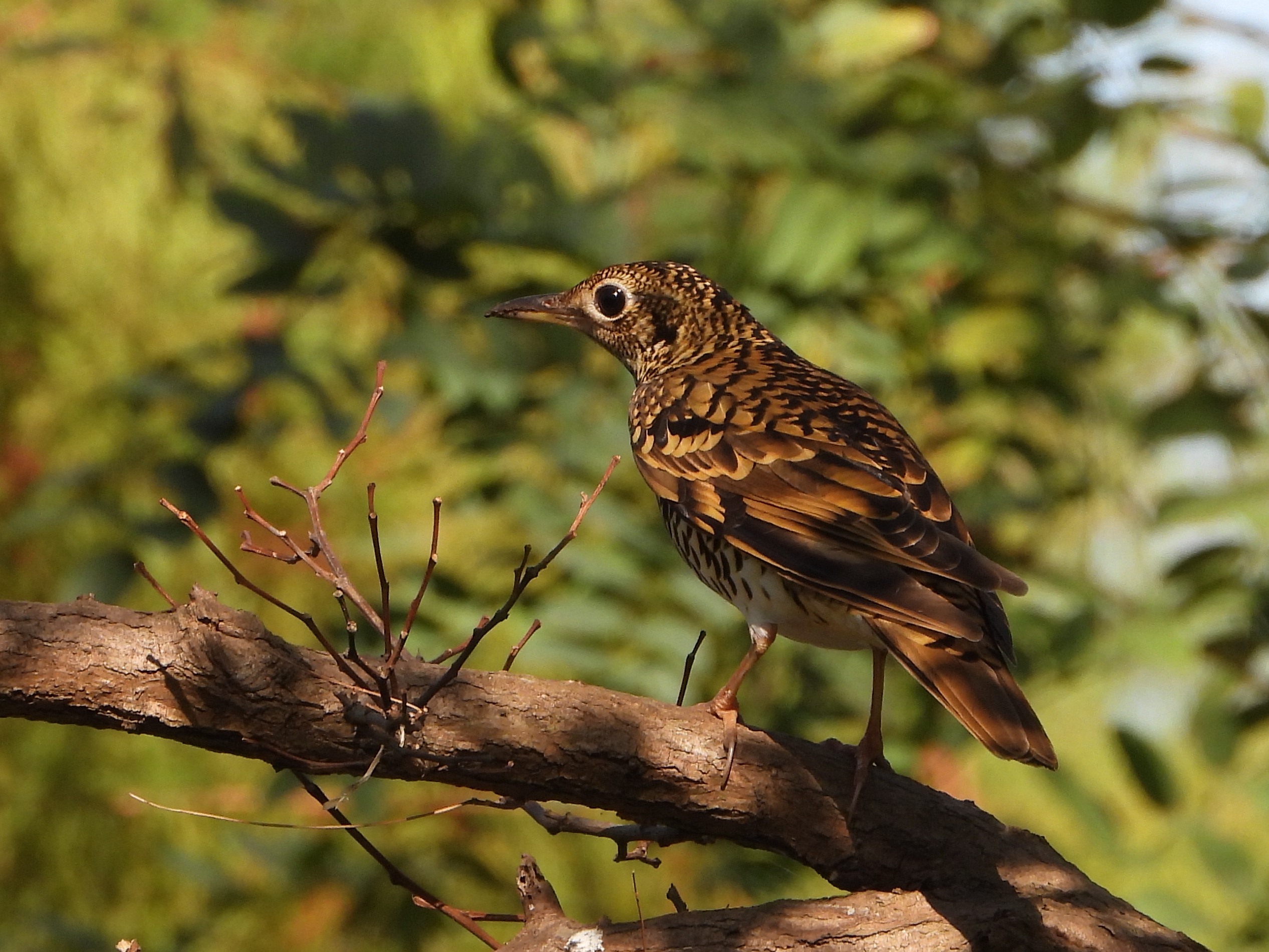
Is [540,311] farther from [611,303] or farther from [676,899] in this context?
[676,899]

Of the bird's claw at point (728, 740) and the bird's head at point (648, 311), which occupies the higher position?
the bird's head at point (648, 311)

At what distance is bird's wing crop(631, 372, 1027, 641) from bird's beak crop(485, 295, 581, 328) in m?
0.50

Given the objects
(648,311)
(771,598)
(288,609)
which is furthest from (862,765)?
(648,311)

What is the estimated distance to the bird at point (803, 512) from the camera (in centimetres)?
287

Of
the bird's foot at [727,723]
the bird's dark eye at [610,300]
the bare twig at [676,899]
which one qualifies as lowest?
the bare twig at [676,899]

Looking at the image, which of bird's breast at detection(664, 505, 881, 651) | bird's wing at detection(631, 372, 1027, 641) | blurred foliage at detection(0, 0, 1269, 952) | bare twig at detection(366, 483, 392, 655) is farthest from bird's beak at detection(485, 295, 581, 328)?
bare twig at detection(366, 483, 392, 655)

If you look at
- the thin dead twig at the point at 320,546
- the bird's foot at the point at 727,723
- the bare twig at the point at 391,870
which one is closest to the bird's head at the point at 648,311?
the bird's foot at the point at 727,723

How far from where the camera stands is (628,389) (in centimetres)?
513

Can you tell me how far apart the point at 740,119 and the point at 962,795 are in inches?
96.4

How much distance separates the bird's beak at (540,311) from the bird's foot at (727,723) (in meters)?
1.71

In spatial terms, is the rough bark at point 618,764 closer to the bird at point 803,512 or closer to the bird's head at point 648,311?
the bird at point 803,512

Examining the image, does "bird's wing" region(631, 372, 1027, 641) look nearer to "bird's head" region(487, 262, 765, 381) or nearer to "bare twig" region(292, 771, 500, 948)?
"bird's head" region(487, 262, 765, 381)

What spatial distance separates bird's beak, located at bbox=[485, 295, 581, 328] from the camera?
14.4 feet

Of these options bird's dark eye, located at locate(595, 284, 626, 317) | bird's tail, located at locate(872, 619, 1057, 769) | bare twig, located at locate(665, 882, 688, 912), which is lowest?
bare twig, located at locate(665, 882, 688, 912)
